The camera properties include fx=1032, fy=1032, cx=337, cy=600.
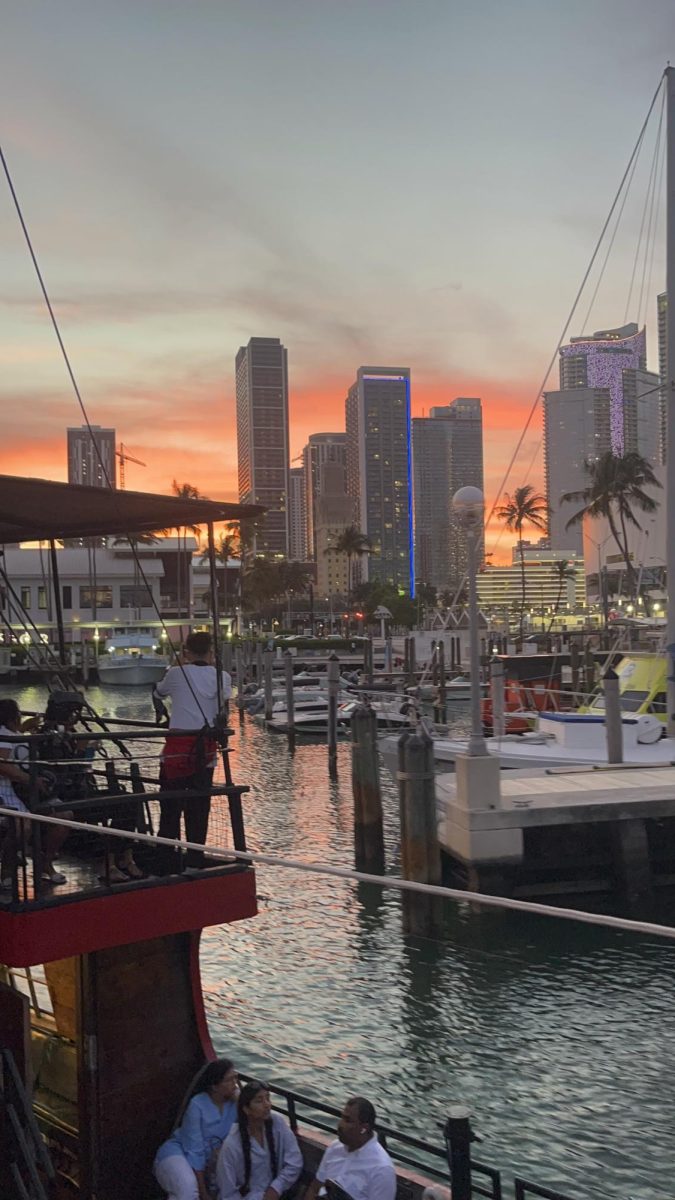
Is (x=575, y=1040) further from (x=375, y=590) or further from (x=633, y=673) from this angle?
(x=375, y=590)

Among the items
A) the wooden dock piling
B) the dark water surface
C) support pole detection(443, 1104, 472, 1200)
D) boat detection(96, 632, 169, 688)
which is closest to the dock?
the wooden dock piling

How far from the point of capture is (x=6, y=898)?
22.2 ft

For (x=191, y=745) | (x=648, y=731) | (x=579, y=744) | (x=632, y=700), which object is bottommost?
(x=579, y=744)

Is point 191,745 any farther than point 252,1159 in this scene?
Yes

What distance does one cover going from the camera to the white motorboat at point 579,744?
71.8 feet

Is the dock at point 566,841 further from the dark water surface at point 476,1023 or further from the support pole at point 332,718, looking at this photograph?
the support pole at point 332,718

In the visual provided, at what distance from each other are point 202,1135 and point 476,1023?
6909 millimetres

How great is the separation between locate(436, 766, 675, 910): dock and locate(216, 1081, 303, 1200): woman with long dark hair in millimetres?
9166

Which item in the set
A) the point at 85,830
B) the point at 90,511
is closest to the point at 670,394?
Result: the point at 90,511

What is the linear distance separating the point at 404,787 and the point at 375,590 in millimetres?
137260

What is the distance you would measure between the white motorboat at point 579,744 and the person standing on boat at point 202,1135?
1433 centimetres

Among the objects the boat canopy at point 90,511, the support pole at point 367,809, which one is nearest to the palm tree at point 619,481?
the support pole at point 367,809

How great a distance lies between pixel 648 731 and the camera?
22.4 m

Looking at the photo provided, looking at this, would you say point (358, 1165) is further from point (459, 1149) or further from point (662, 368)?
point (662, 368)
